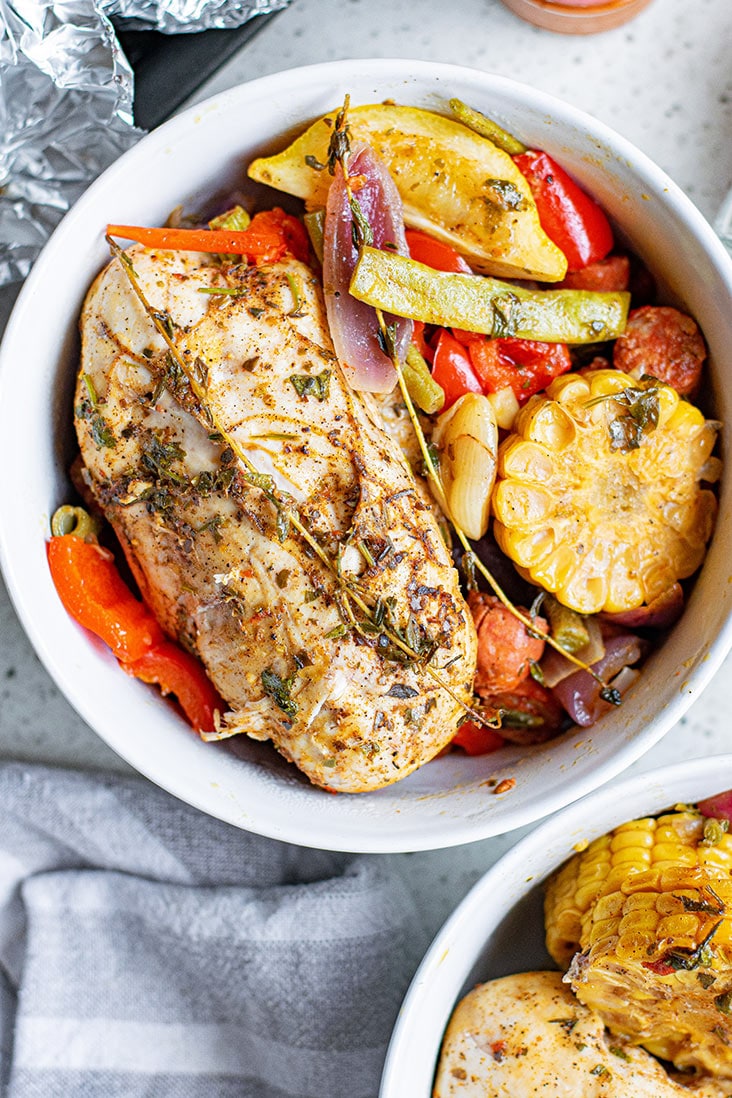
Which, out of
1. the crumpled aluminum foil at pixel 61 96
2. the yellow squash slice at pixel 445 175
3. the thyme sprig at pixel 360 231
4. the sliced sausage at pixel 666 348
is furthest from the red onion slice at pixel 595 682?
the crumpled aluminum foil at pixel 61 96

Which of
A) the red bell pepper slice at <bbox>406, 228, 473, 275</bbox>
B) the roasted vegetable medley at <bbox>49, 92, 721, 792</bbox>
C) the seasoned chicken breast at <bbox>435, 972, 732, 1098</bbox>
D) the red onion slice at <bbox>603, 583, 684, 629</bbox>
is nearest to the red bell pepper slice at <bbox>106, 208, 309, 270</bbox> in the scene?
the roasted vegetable medley at <bbox>49, 92, 721, 792</bbox>

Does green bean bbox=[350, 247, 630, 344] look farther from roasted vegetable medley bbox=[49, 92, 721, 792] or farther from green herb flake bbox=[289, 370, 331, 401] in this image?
green herb flake bbox=[289, 370, 331, 401]

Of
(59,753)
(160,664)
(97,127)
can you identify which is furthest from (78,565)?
(97,127)

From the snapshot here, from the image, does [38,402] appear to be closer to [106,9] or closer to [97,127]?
[97,127]

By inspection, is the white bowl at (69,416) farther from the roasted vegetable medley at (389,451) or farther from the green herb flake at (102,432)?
the green herb flake at (102,432)

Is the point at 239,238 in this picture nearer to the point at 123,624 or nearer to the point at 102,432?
the point at 102,432

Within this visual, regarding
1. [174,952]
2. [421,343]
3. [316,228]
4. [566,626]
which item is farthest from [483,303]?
[174,952]
